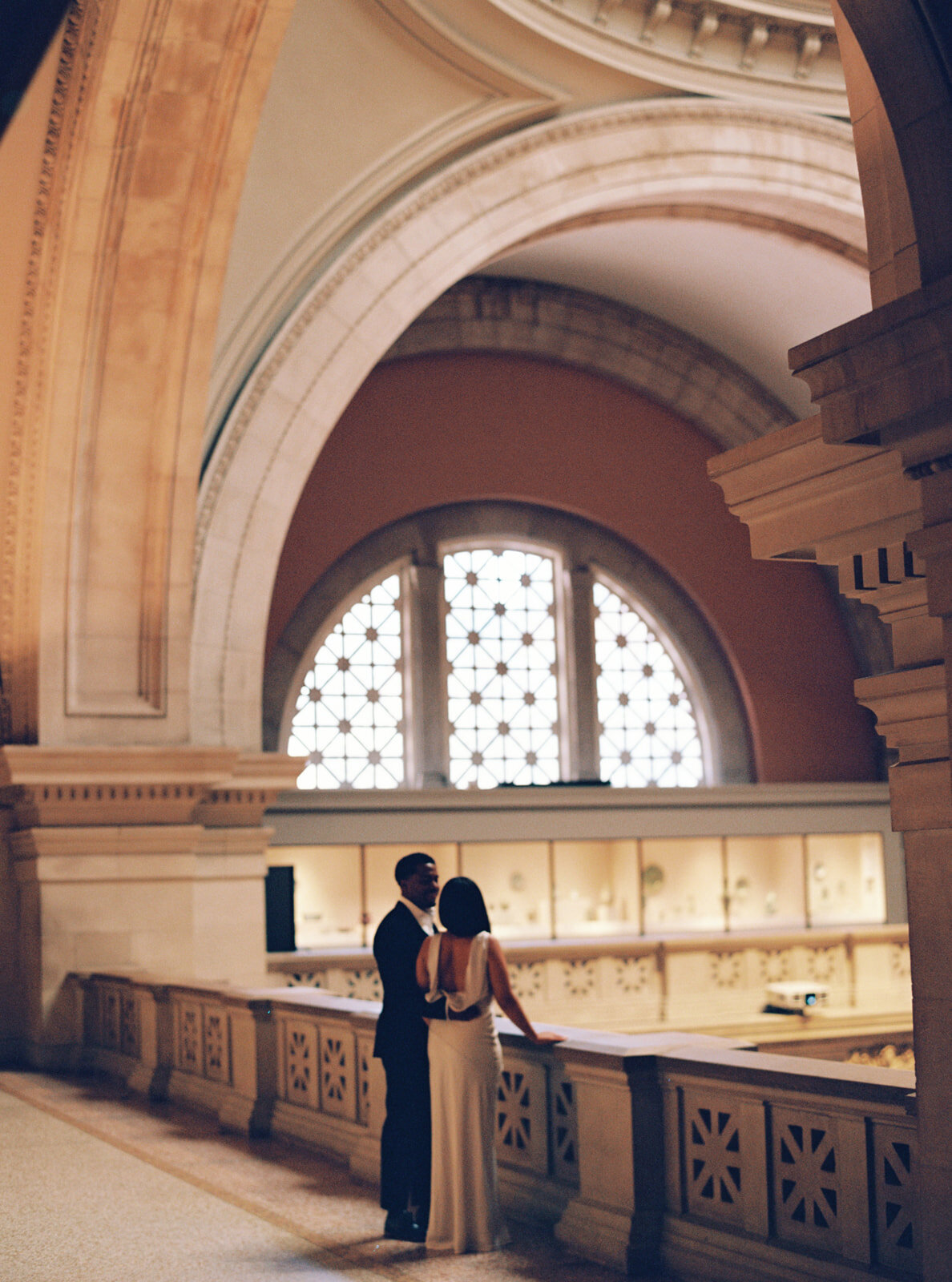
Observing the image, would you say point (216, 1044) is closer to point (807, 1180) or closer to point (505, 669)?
point (807, 1180)

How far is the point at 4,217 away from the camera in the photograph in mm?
9422

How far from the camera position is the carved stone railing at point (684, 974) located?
12875mm

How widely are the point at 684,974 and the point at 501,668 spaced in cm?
399

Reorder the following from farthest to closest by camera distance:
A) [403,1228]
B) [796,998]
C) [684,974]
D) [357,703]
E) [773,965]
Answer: [357,703], [773,965], [684,974], [796,998], [403,1228]

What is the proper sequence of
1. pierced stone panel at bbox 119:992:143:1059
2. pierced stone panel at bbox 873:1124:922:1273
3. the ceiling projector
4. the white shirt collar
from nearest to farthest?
pierced stone panel at bbox 873:1124:922:1273
the white shirt collar
pierced stone panel at bbox 119:992:143:1059
the ceiling projector

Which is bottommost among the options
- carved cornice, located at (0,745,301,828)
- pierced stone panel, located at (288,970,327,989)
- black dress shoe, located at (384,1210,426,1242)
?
black dress shoe, located at (384,1210,426,1242)

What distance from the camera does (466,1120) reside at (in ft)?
15.5

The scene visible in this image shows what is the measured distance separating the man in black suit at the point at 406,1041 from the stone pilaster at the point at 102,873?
16.2ft

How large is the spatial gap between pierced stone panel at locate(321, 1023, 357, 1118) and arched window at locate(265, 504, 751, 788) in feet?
26.4

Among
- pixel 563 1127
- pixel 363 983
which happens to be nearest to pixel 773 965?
pixel 363 983

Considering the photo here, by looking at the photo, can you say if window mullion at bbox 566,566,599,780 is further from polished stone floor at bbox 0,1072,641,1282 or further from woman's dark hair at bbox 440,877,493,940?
woman's dark hair at bbox 440,877,493,940

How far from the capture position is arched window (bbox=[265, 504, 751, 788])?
1510cm

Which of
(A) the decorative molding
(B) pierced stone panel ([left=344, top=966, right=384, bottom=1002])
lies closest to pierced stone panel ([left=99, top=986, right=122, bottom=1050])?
(A) the decorative molding

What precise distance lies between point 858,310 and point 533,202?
552 centimetres
